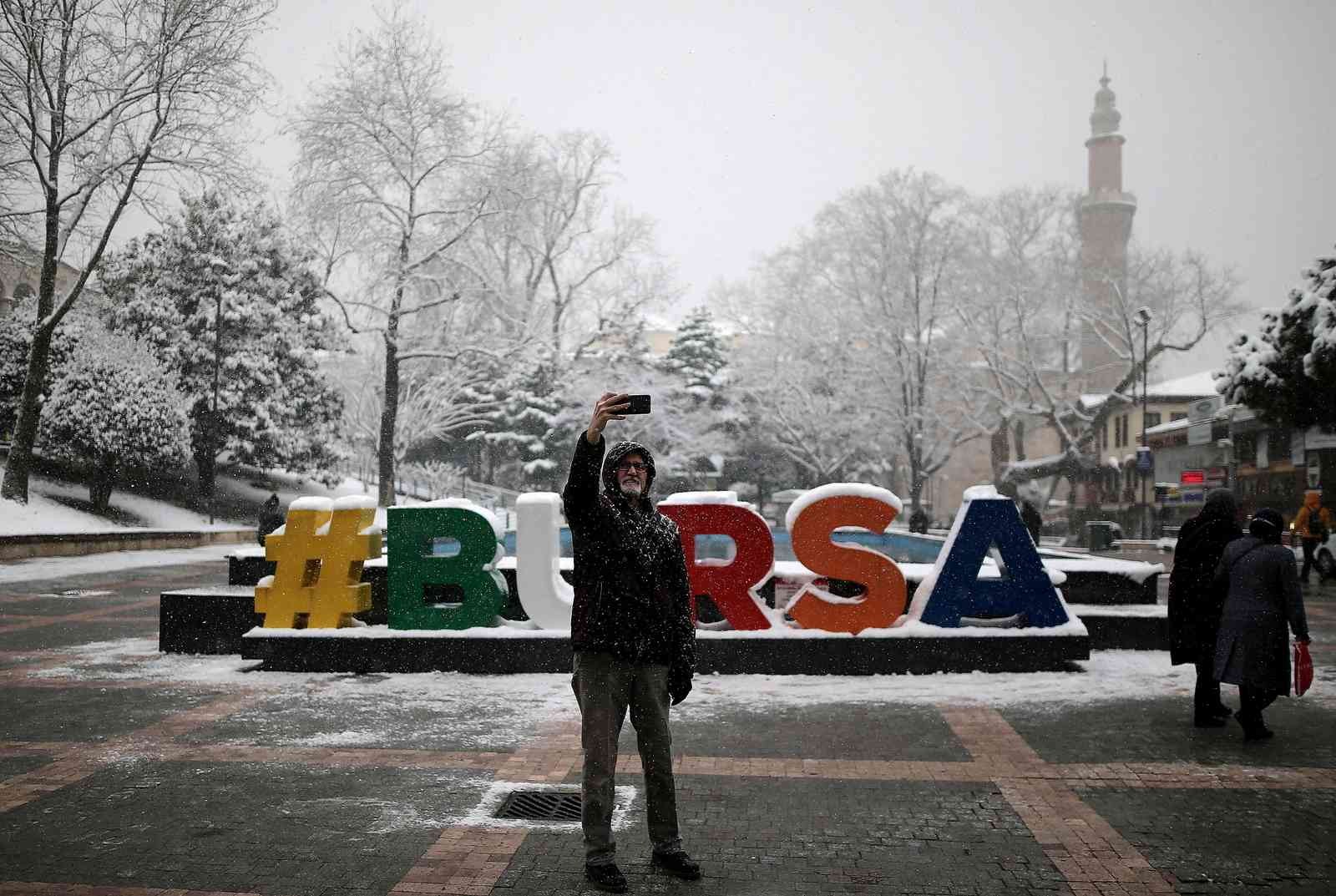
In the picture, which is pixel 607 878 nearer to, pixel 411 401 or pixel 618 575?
pixel 618 575

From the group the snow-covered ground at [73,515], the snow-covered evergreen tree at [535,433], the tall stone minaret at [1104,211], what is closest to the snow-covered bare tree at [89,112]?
the snow-covered ground at [73,515]

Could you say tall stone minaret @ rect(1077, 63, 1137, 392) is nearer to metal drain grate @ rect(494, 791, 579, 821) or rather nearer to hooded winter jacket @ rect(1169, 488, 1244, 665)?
hooded winter jacket @ rect(1169, 488, 1244, 665)

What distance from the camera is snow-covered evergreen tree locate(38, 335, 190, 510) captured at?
27.8m

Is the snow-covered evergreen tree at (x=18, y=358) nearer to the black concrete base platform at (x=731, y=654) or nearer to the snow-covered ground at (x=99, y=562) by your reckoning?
the snow-covered ground at (x=99, y=562)

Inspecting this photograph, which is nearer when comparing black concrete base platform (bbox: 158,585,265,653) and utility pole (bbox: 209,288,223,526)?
black concrete base platform (bbox: 158,585,265,653)

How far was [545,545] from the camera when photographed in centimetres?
895

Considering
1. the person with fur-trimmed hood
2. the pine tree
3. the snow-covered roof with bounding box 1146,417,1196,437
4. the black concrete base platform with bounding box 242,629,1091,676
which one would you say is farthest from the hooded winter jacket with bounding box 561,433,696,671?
the snow-covered roof with bounding box 1146,417,1196,437

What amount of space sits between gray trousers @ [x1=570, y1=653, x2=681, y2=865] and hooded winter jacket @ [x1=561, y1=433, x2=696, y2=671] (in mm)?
96

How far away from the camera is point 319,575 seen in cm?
943

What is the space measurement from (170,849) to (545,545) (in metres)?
4.64

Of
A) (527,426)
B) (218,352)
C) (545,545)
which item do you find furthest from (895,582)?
(527,426)

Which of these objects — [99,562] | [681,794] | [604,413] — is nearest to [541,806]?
[681,794]

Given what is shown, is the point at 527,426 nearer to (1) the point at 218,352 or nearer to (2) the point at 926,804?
(1) the point at 218,352

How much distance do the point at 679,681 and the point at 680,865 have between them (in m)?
0.74
